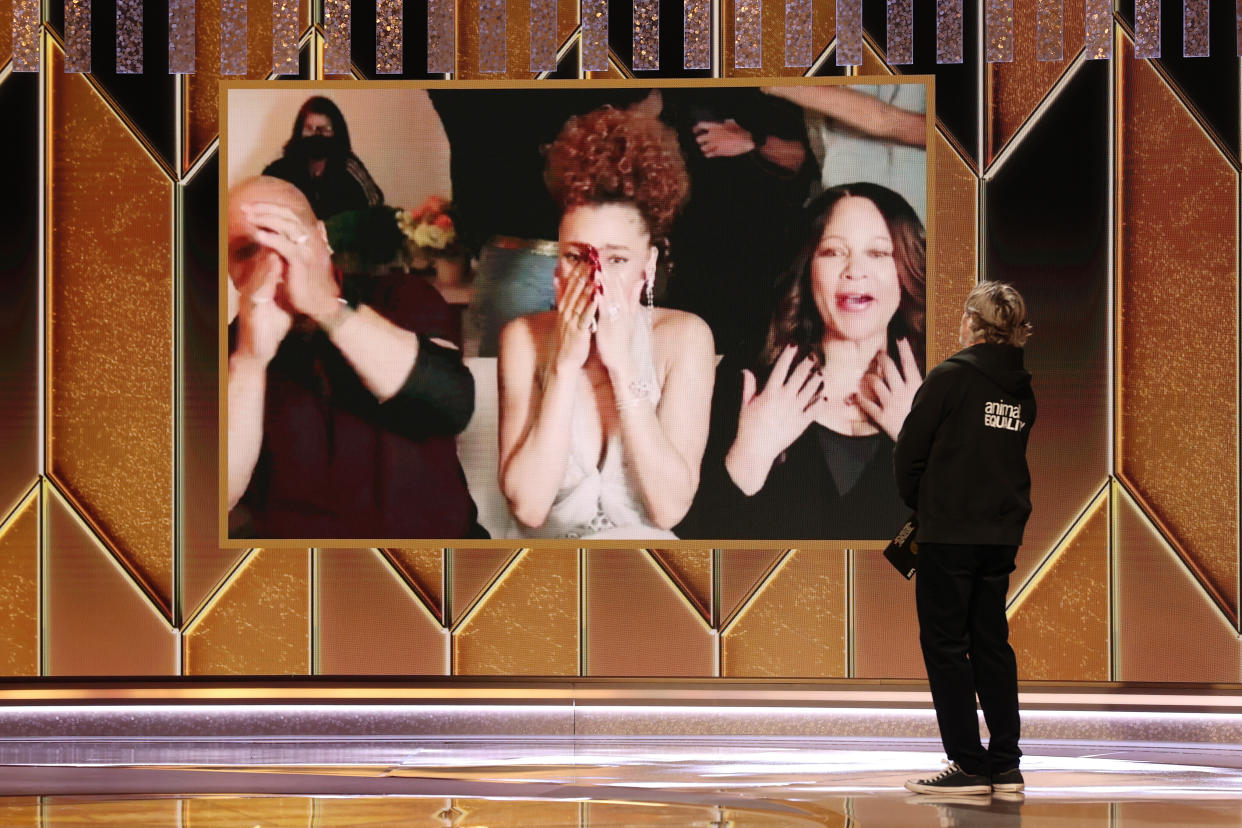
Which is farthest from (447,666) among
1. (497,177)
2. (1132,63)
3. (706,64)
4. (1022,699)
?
(1132,63)

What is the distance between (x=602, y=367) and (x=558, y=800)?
1.30m

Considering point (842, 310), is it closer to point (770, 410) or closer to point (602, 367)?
point (770, 410)

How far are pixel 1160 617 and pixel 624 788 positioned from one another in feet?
5.57

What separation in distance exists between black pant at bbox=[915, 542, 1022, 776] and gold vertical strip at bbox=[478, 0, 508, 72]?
74.4 inches

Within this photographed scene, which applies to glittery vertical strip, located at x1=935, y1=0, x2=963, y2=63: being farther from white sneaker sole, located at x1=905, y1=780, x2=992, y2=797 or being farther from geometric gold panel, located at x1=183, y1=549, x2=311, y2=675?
geometric gold panel, located at x1=183, y1=549, x2=311, y2=675

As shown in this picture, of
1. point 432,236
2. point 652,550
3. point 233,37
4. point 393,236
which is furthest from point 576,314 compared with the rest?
point 233,37

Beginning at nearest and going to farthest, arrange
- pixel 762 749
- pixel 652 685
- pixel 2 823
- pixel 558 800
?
1. pixel 2 823
2. pixel 558 800
3. pixel 762 749
4. pixel 652 685

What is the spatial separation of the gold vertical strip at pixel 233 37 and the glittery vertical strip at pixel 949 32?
1.99 meters

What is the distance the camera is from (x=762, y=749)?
3.41m

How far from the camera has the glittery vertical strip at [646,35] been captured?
11.9ft

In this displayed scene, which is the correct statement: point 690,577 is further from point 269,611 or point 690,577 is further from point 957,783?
point 269,611

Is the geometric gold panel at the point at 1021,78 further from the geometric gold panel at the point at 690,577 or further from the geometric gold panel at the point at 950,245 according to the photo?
the geometric gold panel at the point at 690,577

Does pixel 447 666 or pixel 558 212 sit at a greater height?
pixel 558 212

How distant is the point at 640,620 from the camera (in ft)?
11.9
